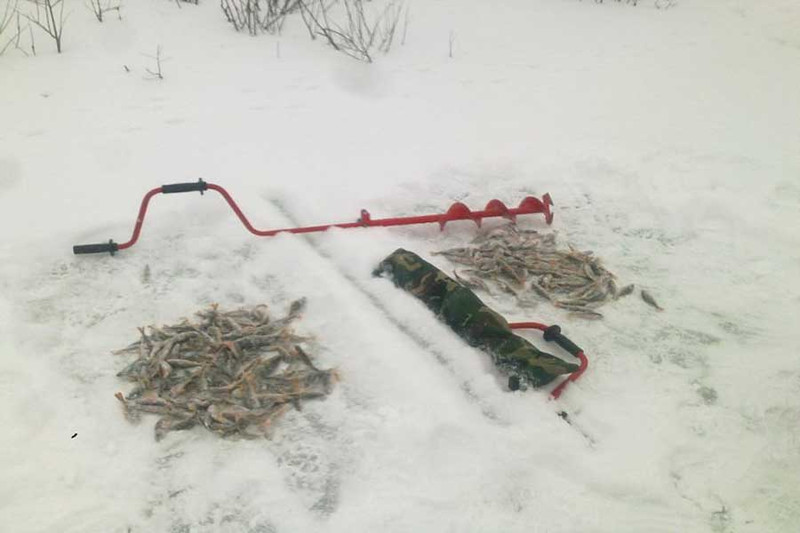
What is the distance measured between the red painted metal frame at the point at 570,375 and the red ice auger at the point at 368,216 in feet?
2.42

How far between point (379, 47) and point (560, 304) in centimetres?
312

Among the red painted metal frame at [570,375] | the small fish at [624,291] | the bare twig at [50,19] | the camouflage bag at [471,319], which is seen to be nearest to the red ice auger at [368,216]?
the camouflage bag at [471,319]

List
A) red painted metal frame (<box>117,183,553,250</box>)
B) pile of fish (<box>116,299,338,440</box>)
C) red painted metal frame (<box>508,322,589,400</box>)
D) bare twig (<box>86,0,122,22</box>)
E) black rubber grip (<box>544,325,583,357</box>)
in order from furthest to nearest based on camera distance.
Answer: bare twig (<box>86,0,122,22</box>)
red painted metal frame (<box>117,183,553,250</box>)
black rubber grip (<box>544,325,583,357</box>)
red painted metal frame (<box>508,322,589,400</box>)
pile of fish (<box>116,299,338,440</box>)

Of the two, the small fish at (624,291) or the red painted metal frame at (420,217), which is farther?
the red painted metal frame at (420,217)

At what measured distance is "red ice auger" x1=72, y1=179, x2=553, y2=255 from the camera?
2.91 metres

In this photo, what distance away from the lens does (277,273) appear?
9.56 feet

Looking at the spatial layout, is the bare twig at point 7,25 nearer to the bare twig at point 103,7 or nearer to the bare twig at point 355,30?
the bare twig at point 103,7

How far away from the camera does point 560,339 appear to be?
8.29ft

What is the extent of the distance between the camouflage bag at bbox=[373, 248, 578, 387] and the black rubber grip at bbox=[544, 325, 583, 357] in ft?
0.32

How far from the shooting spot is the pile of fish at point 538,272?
9.34 feet

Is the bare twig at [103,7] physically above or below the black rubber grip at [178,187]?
above

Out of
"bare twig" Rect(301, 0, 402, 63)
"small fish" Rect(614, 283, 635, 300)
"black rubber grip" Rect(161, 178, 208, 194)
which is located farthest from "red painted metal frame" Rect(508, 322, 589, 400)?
"bare twig" Rect(301, 0, 402, 63)

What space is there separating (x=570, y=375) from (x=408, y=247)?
1.04 meters

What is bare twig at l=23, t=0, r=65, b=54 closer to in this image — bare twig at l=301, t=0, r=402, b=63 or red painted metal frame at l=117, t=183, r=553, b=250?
bare twig at l=301, t=0, r=402, b=63
